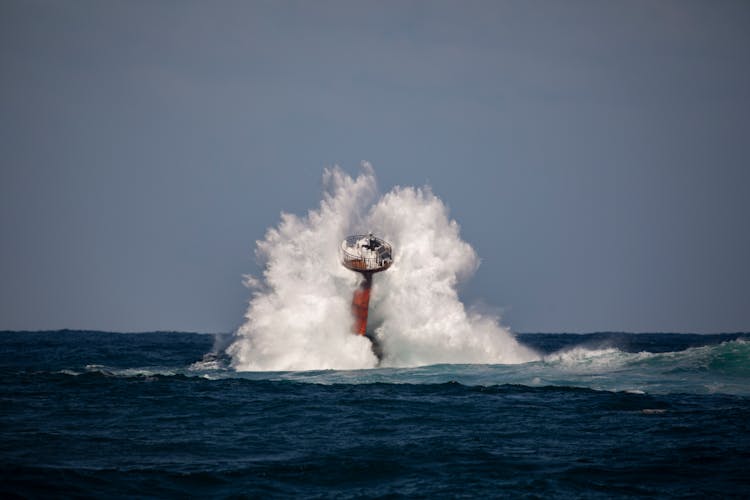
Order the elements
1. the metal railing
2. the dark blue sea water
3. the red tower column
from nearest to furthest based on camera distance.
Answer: the dark blue sea water
the metal railing
the red tower column

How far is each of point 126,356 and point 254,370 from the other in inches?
520

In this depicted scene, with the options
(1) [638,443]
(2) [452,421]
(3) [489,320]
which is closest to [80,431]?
(2) [452,421]

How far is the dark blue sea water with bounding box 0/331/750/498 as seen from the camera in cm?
1289

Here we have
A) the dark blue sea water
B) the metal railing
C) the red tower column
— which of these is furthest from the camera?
the red tower column

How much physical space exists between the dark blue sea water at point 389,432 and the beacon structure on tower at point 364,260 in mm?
3617

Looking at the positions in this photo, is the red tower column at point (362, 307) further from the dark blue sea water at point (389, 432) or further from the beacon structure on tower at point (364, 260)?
the dark blue sea water at point (389, 432)

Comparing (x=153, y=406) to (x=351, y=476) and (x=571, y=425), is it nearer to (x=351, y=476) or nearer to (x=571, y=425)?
(x=351, y=476)

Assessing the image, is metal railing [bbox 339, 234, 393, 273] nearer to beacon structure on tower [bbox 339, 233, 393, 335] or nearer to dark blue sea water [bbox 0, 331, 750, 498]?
beacon structure on tower [bbox 339, 233, 393, 335]

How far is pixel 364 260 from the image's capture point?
29766mm

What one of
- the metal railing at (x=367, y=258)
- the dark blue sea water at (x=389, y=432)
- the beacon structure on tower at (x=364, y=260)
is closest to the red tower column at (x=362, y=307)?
→ the beacon structure on tower at (x=364, y=260)

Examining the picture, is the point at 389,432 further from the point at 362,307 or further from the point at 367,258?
the point at 362,307

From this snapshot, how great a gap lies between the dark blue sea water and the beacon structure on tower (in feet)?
11.9

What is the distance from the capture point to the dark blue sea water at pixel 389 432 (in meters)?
12.9

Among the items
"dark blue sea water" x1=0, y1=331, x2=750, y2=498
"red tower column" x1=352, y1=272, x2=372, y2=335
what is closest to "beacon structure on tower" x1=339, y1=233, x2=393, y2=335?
"red tower column" x1=352, y1=272, x2=372, y2=335
